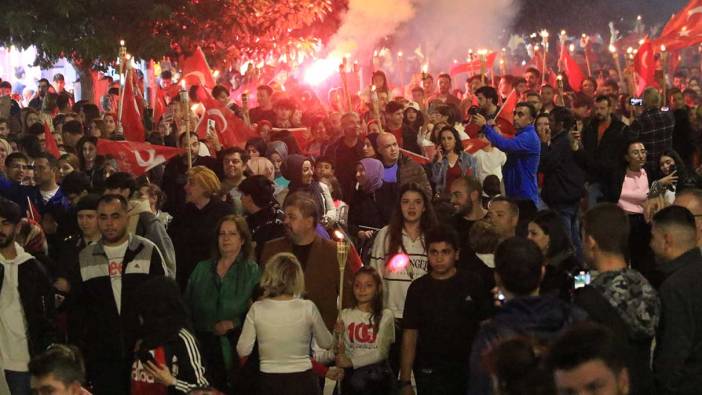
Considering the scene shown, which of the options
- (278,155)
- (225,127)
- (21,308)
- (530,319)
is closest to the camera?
(530,319)

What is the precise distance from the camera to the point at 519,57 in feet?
206

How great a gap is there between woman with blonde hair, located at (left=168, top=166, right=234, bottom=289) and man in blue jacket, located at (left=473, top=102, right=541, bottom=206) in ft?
12.3

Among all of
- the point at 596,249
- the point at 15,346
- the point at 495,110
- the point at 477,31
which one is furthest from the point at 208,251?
the point at 477,31

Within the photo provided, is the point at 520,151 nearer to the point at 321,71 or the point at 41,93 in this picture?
the point at 41,93

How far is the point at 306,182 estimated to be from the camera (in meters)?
12.9

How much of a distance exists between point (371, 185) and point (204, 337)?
13.6 feet

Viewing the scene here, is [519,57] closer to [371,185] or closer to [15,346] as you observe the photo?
[371,185]

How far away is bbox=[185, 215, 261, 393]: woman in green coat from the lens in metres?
8.82

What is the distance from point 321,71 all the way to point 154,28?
3487 millimetres

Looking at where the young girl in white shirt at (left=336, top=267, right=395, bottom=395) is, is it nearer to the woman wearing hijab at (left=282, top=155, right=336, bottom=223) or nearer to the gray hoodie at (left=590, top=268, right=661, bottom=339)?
the gray hoodie at (left=590, top=268, right=661, bottom=339)

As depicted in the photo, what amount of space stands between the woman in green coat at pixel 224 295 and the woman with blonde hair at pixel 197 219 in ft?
3.90

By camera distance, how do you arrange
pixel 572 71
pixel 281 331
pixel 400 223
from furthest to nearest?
1. pixel 572 71
2. pixel 400 223
3. pixel 281 331

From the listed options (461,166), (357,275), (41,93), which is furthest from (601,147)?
(41,93)

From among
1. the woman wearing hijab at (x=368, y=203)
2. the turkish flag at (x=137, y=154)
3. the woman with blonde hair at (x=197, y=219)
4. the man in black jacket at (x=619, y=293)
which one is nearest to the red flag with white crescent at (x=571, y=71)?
the woman wearing hijab at (x=368, y=203)
